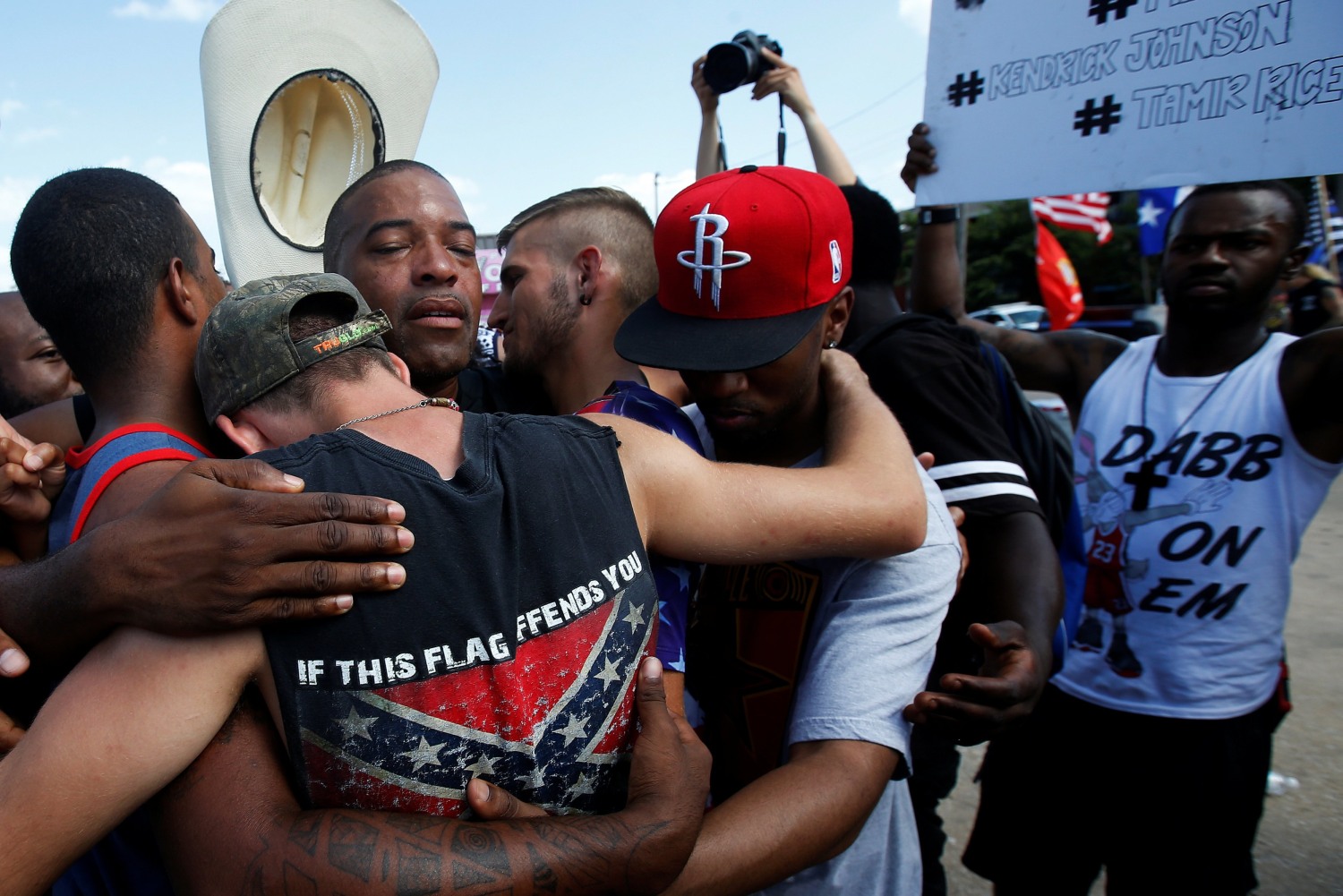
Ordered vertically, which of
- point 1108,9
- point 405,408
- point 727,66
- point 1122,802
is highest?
point 727,66

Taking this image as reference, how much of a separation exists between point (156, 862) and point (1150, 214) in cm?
843

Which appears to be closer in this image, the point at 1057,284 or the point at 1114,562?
the point at 1114,562

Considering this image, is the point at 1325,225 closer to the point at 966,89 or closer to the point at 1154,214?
the point at 966,89

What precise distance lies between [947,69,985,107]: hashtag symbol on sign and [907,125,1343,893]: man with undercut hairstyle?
0.55 ft

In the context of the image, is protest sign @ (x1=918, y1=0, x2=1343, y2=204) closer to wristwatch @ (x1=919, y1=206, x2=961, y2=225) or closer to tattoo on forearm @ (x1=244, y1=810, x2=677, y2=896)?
wristwatch @ (x1=919, y1=206, x2=961, y2=225)

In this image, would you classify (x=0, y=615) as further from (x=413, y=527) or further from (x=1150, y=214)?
(x=1150, y=214)

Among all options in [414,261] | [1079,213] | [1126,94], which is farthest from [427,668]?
[1079,213]

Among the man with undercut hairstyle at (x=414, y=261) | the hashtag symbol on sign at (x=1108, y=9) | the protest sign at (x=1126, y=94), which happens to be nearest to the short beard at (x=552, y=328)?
the man with undercut hairstyle at (x=414, y=261)

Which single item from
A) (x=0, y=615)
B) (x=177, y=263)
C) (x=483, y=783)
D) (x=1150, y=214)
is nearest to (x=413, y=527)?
(x=483, y=783)

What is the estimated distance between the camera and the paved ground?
3500 mm

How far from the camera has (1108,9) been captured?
254cm

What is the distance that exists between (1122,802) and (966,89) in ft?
8.22

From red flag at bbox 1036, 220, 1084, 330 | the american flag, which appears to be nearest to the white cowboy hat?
the american flag

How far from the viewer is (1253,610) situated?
2633 mm
